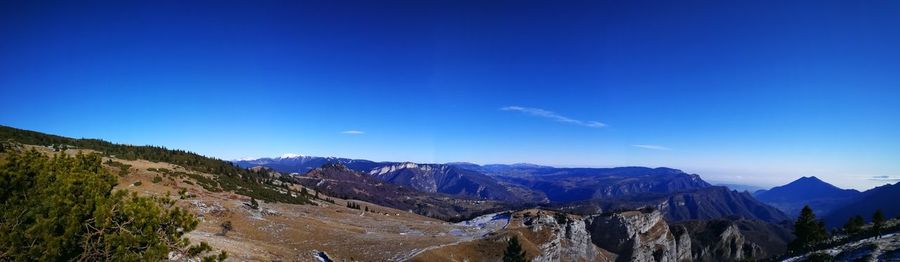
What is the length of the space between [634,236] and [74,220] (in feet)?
571

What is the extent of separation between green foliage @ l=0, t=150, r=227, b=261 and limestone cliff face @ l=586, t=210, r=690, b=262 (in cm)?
16156

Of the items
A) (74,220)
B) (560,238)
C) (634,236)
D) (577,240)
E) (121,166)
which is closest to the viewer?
(74,220)

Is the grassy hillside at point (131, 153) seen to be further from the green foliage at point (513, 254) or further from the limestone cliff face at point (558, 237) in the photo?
the limestone cliff face at point (558, 237)

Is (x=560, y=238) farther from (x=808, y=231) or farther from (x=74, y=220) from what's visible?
(x=74, y=220)

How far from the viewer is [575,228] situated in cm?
11694

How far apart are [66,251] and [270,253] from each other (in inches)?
1083

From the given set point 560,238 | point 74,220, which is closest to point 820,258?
point 560,238

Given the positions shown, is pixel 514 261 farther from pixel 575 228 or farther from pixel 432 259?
pixel 575 228

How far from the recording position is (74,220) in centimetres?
1323

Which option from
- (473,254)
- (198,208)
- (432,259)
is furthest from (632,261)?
(198,208)

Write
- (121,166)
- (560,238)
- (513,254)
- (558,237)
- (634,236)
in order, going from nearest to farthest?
1. (121,166)
2. (513,254)
3. (558,237)
4. (560,238)
5. (634,236)

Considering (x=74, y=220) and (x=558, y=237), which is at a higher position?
(x=74, y=220)

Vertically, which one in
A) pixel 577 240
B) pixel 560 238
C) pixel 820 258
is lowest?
pixel 577 240

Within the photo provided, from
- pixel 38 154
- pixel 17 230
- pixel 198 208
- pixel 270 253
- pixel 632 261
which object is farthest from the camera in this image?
pixel 632 261
